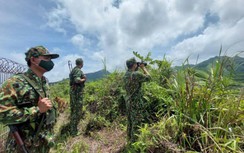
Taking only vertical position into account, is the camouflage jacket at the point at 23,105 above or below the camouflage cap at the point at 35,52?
below

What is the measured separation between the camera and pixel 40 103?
2.29 meters

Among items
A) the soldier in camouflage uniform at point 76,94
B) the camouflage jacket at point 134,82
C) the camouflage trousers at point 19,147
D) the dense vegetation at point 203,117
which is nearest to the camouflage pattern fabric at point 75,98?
the soldier in camouflage uniform at point 76,94

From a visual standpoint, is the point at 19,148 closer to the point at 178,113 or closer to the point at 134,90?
the point at 178,113

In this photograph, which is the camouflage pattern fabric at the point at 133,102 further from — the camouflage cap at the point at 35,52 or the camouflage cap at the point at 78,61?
the camouflage cap at the point at 35,52

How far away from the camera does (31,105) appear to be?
241cm

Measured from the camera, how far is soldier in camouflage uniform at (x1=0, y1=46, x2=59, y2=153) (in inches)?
86.9

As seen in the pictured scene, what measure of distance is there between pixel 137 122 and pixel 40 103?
272 cm

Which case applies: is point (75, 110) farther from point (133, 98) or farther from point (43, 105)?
point (43, 105)

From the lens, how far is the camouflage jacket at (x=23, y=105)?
7.16 ft

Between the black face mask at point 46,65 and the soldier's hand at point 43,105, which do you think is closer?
the soldier's hand at point 43,105

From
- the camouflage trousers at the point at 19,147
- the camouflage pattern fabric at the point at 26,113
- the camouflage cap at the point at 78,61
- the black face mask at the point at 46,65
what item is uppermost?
the camouflage cap at the point at 78,61

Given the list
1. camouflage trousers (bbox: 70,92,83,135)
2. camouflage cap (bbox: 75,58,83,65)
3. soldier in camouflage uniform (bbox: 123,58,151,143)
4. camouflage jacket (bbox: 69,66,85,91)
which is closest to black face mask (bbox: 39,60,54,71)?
soldier in camouflage uniform (bbox: 123,58,151,143)

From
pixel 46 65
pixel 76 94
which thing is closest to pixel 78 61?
pixel 76 94

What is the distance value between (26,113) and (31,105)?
18 centimetres
